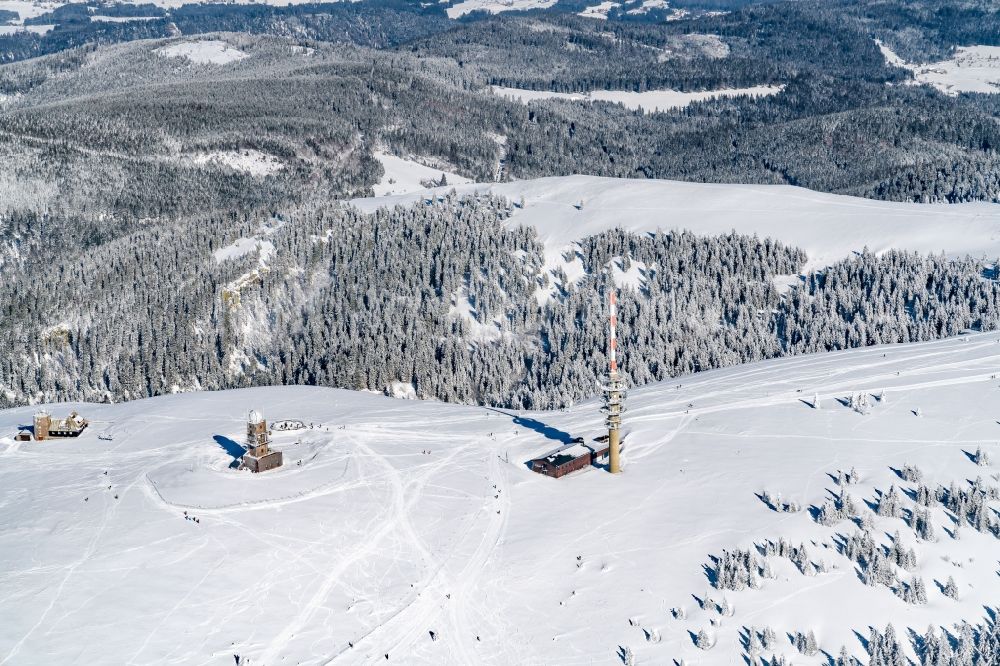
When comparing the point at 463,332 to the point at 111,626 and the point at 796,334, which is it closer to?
the point at 796,334

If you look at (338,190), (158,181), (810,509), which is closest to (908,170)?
(338,190)

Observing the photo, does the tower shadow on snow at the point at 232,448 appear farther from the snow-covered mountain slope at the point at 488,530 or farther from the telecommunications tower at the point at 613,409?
the telecommunications tower at the point at 613,409

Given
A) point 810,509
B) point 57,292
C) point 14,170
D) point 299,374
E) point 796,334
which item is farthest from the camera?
point 14,170

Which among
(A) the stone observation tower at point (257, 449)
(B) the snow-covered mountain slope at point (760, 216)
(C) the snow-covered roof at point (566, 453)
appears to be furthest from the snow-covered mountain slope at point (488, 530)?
(B) the snow-covered mountain slope at point (760, 216)

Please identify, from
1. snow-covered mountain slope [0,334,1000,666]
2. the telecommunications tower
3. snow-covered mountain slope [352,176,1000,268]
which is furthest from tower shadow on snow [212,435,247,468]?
snow-covered mountain slope [352,176,1000,268]

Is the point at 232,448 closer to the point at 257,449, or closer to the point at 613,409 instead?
the point at 257,449

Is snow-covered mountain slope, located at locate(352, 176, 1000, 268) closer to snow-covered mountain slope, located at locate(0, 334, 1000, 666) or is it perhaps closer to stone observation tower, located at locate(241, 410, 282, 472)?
snow-covered mountain slope, located at locate(0, 334, 1000, 666)

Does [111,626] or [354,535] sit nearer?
[111,626]

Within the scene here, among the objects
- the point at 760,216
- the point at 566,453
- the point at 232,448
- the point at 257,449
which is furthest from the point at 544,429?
the point at 760,216
